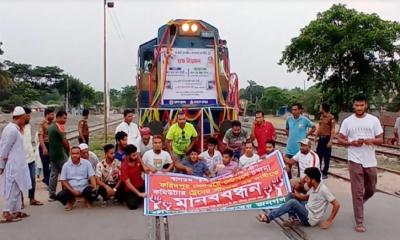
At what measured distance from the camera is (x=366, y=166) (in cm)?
604

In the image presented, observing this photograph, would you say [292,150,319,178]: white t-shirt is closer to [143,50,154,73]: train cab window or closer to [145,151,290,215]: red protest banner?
[145,151,290,215]: red protest banner

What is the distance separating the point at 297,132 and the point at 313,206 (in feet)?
9.74

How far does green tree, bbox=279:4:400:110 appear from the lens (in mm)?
29016

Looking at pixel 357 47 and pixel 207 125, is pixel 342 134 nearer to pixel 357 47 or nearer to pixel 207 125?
pixel 207 125

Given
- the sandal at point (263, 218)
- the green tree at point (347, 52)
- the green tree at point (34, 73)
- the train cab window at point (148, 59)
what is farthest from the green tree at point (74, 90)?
the sandal at point (263, 218)

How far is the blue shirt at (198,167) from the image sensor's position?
8180 millimetres

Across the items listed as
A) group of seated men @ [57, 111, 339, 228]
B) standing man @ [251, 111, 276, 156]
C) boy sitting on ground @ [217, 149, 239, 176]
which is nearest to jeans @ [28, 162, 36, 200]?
group of seated men @ [57, 111, 339, 228]

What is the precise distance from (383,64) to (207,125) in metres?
23.4

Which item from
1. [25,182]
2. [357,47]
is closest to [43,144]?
[25,182]

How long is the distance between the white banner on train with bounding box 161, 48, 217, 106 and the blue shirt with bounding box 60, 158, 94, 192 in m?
3.21

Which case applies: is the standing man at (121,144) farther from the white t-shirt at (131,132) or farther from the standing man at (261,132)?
the standing man at (261,132)

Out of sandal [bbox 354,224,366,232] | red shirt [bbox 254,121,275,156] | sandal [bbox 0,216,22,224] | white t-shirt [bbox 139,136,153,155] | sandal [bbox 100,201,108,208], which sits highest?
red shirt [bbox 254,121,275,156]

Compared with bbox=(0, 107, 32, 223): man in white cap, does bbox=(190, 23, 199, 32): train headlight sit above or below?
above

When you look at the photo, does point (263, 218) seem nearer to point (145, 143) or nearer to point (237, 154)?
point (237, 154)
